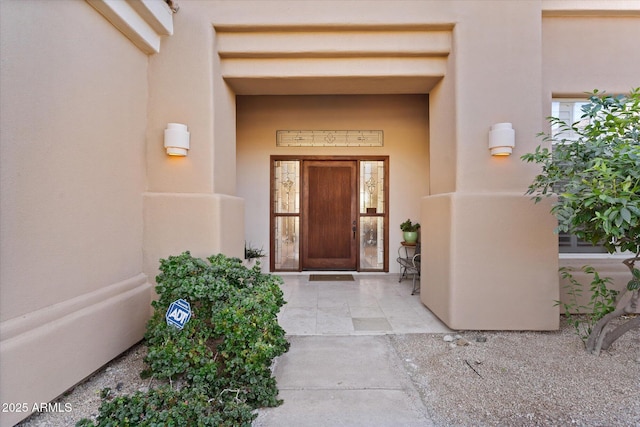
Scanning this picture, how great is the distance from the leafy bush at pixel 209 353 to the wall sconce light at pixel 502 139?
2.49m

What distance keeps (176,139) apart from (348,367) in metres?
2.61

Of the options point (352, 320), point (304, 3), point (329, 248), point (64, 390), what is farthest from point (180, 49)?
point (329, 248)

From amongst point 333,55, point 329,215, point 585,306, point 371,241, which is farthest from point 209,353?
point 585,306

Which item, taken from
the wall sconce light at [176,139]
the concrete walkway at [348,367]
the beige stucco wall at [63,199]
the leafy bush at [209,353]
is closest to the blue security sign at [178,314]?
the leafy bush at [209,353]

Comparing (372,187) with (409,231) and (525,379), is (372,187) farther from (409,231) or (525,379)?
(525,379)

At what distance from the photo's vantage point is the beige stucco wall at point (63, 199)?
1702mm

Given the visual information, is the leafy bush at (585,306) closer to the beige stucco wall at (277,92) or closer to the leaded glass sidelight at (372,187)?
the beige stucco wall at (277,92)

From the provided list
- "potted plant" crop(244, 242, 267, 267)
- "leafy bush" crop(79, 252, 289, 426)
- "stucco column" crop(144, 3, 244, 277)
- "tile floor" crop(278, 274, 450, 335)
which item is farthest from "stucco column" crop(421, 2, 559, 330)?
"potted plant" crop(244, 242, 267, 267)

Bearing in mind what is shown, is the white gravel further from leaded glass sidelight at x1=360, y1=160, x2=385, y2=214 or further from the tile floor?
leaded glass sidelight at x1=360, y1=160, x2=385, y2=214

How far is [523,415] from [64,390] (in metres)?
2.98

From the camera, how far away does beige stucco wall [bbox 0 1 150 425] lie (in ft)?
5.58

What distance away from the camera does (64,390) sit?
1.95 metres

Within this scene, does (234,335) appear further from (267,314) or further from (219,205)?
(219,205)

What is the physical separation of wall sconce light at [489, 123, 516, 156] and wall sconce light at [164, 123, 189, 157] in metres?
3.06
